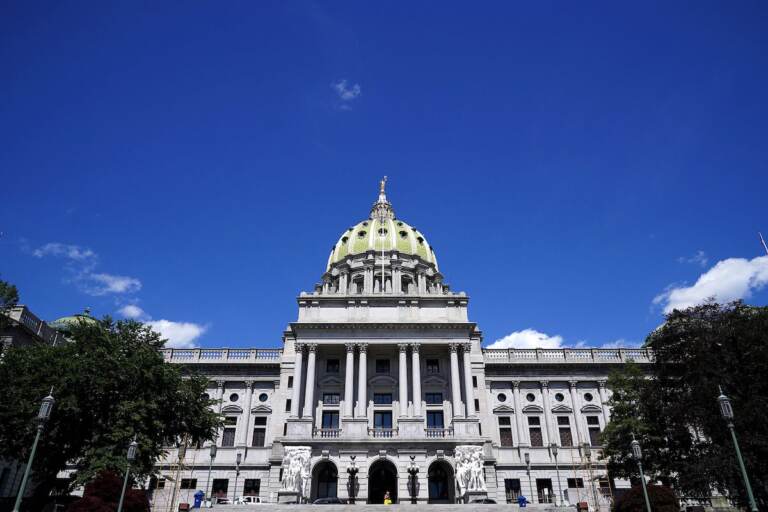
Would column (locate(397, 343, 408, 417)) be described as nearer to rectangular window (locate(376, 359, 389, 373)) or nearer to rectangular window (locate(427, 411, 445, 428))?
rectangular window (locate(376, 359, 389, 373))

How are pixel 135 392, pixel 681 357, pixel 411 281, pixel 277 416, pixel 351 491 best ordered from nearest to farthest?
1. pixel 135 392
2. pixel 681 357
3. pixel 351 491
4. pixel 277 416
5. pixel 411 281

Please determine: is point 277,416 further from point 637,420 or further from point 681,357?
point 681,357

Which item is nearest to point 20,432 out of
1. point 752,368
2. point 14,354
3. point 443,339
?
point 14,354

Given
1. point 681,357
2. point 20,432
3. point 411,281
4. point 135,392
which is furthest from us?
point 411,281

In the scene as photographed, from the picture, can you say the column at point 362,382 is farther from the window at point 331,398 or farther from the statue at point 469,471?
the statue at point 469,471

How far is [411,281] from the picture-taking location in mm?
87062

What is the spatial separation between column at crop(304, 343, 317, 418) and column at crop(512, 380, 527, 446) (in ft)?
75.9

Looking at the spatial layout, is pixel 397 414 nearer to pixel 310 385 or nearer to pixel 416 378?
pixel 416 378

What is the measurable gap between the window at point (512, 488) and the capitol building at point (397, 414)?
104mm

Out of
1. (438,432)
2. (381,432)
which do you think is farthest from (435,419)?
(381,432)

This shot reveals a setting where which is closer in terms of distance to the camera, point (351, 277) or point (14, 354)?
point (14, 354)

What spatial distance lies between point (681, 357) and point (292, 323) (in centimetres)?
3462

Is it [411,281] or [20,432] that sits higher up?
[411,281]

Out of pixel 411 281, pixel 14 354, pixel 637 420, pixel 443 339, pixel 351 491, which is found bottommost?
pixel 351 491
